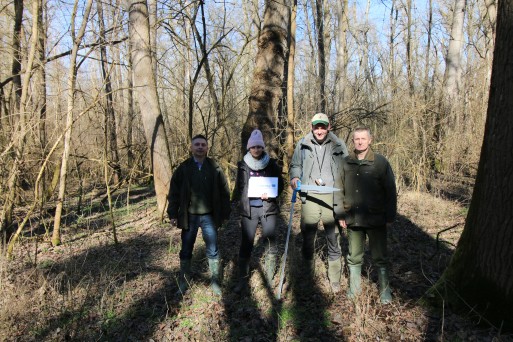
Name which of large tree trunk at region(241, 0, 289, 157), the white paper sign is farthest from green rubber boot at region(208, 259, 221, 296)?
large tree trunk at region(241, 0, 289, 157)

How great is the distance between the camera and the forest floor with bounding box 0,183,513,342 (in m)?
3.51

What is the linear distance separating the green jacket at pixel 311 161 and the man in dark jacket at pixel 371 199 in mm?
207

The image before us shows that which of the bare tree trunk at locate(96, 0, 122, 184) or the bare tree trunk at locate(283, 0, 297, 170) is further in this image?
the bare tree trunk at locate(283, 0, 297, 170)

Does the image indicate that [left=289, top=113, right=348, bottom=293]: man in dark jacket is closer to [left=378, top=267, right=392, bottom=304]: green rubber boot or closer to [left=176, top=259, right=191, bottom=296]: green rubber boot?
[left=378, top=267, right=392, bottom=304]: green rubber boot

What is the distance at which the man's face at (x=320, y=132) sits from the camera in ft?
13.5

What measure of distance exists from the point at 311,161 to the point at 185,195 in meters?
1.50

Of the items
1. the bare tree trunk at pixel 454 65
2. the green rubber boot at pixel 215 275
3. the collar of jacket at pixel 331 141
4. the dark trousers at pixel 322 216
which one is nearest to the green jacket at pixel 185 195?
the green rubber boot at pixel 215 275

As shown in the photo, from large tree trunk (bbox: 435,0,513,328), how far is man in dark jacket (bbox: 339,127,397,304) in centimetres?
72

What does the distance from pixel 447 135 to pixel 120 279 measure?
8135 mm

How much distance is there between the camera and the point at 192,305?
169 inches

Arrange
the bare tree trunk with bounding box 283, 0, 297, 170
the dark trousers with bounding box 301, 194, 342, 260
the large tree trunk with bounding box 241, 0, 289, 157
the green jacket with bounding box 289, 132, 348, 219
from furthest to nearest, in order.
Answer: the large tree trunk with bounding box 241, 0, 289, 157 < the bare tree trunk with bounding box 283, 0, 297, 170 < the dark trousers with bounding box 301, 194, 342, 260 < the green jacket with bounding box 289, 132, 348, 219

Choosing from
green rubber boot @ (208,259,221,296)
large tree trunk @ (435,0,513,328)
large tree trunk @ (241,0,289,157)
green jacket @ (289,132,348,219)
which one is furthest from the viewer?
large tree trunk @ (241,0,289,157)

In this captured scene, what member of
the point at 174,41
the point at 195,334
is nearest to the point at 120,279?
the point at 195,334

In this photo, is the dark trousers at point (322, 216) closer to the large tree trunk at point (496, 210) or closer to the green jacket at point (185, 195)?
the green jacket at point (185, 195)
